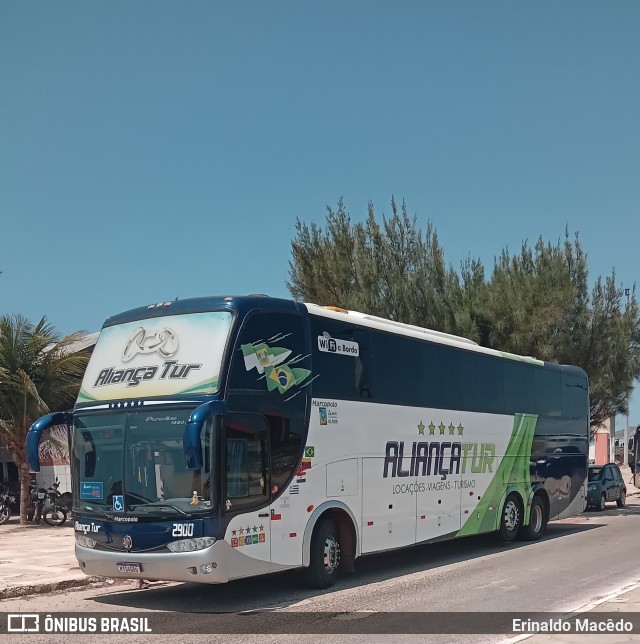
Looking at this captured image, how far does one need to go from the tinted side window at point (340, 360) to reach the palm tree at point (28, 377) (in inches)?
431

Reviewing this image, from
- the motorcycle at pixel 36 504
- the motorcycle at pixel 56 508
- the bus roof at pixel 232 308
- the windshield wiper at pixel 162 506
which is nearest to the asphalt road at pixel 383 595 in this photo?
the windshield wiper at pixel 162 506

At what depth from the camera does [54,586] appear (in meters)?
12.3

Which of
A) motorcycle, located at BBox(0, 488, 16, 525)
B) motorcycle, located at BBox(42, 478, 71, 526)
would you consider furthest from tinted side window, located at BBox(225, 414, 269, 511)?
motorcycle, located at BBox(0, 488, 16, 525)

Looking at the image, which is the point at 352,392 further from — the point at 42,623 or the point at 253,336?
the point at 42,623

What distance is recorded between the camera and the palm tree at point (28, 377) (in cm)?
2173

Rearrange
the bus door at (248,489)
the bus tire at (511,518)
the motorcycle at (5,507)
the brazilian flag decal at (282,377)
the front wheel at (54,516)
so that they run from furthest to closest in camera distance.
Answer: the motorcycle at (5,507)
the front wheel at (54,516)
the bus tire at (511,518)
the brazilian flag decal at (282,377)
the bus door at (248,489)

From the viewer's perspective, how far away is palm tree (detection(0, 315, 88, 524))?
2173 centimetres

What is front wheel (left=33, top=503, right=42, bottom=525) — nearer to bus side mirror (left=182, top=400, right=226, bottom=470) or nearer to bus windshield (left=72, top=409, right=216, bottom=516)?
bus windshield (left=72, top=409, right=216, bottom=516)

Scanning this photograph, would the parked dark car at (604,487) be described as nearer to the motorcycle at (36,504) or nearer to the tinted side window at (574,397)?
the tinted side window at (574,397)

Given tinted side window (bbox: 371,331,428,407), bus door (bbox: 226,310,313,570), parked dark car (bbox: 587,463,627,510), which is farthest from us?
parked dark car (bbox: 587,463,627,510)

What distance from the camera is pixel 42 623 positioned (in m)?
9.72

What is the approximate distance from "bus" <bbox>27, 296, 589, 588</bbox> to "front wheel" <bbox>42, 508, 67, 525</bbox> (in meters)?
11.5

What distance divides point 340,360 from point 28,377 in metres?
11.8

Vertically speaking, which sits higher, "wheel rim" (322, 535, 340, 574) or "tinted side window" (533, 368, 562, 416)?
"tinted side window" (533, 368, 562, 416)
